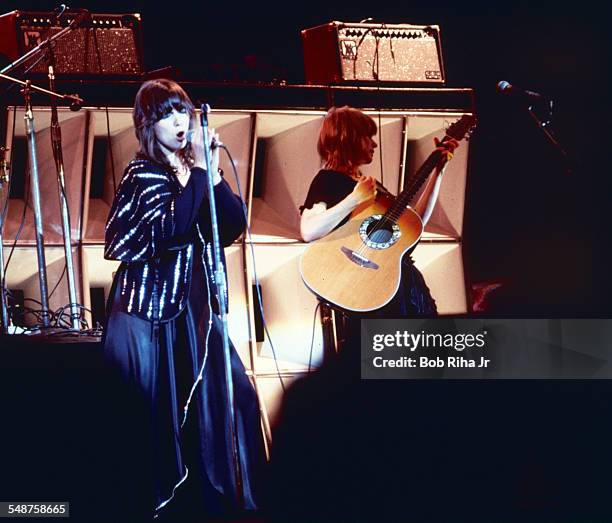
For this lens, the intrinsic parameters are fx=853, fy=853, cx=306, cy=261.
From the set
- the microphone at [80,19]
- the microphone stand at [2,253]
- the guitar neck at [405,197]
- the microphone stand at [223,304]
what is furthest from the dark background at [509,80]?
the microphone stand at [223,304]

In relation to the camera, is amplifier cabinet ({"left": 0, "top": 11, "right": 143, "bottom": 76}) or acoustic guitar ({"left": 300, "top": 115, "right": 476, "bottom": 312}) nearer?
acoustic guitar ({"left": 300, "top": 115, "right": 476, "bottom": 312})

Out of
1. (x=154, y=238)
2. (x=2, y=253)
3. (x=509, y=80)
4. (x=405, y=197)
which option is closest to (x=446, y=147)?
(x=405, y=197)

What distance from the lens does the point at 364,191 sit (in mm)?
3607

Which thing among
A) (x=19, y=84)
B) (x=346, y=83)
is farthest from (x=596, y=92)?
(x=19, y=84)

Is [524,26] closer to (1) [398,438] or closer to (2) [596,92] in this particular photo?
(2) [596,92]

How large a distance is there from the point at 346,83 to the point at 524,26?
41.6 inches

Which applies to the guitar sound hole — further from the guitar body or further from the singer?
the singer

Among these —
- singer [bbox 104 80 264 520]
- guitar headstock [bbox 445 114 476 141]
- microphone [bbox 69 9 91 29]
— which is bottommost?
singer [bbox 104 80 264 520]

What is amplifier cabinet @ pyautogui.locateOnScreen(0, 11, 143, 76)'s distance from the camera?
3.79m

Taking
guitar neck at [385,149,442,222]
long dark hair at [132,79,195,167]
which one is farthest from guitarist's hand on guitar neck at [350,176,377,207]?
long dark hair at [132,79,195,167]

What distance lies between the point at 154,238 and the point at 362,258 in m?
1.04

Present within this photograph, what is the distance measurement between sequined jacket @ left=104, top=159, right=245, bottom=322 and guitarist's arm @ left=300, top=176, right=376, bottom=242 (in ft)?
2.75

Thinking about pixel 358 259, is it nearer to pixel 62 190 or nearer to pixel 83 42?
pixel 62 190

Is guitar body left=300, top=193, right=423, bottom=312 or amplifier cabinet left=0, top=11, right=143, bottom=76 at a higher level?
amplifier cabinet left=0, top=11, right=143, bottom=76
